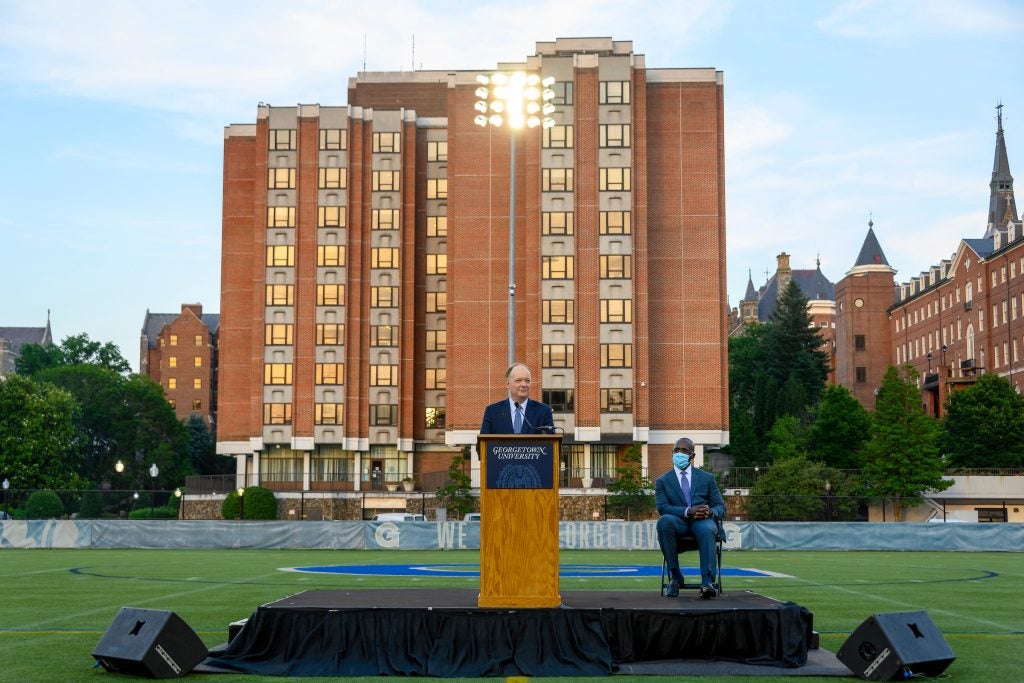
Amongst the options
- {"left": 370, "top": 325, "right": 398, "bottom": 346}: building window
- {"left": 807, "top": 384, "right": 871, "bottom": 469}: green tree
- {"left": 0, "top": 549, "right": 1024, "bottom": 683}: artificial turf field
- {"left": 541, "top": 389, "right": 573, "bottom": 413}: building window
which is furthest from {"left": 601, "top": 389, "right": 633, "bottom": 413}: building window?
{"left": 0, "top": 549, "right": 1024, "bottom": 683}: artificial turf field

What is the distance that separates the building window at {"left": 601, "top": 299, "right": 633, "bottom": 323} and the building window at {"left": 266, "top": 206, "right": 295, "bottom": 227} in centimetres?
2708

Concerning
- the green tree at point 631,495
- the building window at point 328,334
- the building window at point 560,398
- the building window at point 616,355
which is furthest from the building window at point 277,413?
the green tree at point 631,495

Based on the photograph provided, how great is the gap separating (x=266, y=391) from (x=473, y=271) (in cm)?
2025

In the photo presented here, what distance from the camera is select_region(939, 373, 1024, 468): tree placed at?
9100cm

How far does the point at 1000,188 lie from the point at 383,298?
297ft

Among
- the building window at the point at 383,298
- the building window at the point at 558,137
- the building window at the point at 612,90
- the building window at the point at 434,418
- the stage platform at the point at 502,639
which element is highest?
the building window at the point at 612,90

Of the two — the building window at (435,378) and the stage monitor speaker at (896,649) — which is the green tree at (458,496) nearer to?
the building window at (435,378)

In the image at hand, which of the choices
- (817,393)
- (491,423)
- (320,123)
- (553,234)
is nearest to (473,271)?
(553,234)

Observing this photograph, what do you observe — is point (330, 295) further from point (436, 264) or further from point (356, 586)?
point (356, 586)

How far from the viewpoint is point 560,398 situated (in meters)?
82.1

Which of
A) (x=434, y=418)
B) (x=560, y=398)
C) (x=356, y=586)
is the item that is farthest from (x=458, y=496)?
(x=356, y=586)

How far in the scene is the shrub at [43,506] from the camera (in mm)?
61250

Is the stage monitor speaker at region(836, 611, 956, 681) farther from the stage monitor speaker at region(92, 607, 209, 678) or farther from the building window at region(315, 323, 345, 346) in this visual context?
the building window at region(315, 323, 345, 346)

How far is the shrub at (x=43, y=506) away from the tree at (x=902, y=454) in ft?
174
